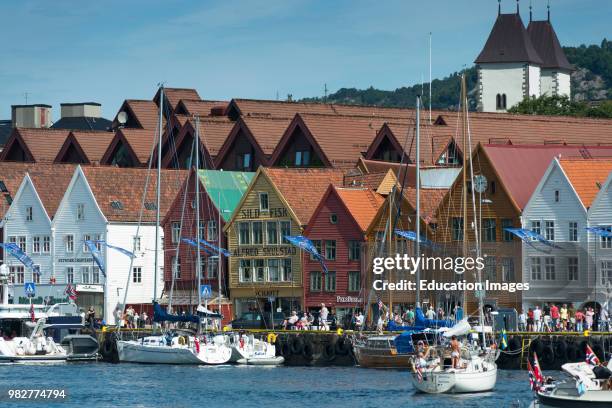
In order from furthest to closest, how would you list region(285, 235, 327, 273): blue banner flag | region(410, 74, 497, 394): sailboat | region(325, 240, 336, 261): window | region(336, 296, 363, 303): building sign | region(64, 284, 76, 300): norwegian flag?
region(64, 284, 76, 300): norwegian flag
region(325, 240, 336, 261): window
region(336, 296, 363, 303): building sign
region(285, 235, 327, 273): blue banner flag
region(410, 74, 497, 394): sailboat

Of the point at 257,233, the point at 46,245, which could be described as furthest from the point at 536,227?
the point at 46,245

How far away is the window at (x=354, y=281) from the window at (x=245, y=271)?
27.2 ft

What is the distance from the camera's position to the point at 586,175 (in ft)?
316

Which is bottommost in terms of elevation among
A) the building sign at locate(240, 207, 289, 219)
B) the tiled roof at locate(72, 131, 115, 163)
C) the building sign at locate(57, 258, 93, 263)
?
the building sign at locate(57, 258, 93, 263)

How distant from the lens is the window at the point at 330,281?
4120 inches

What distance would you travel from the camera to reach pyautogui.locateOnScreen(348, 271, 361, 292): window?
10284 centimetres

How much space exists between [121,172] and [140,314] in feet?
36.7

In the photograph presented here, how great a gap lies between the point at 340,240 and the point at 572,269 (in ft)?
53.7

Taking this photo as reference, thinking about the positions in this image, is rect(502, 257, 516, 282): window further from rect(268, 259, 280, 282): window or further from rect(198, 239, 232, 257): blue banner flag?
rect(198, 239, 232, 257): blue banner flag

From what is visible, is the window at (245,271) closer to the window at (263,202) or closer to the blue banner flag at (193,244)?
the blue banner flag at (193,244)

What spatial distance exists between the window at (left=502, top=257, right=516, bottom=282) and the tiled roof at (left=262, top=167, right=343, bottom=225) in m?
15.9

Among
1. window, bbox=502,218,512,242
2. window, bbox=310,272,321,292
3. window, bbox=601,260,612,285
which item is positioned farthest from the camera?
window, bbox=310,272,321,292

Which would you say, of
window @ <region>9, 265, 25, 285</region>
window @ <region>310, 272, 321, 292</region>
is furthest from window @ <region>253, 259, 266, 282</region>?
window @ <region>9, 265, 25, 285</region>

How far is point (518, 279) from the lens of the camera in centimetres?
9506
